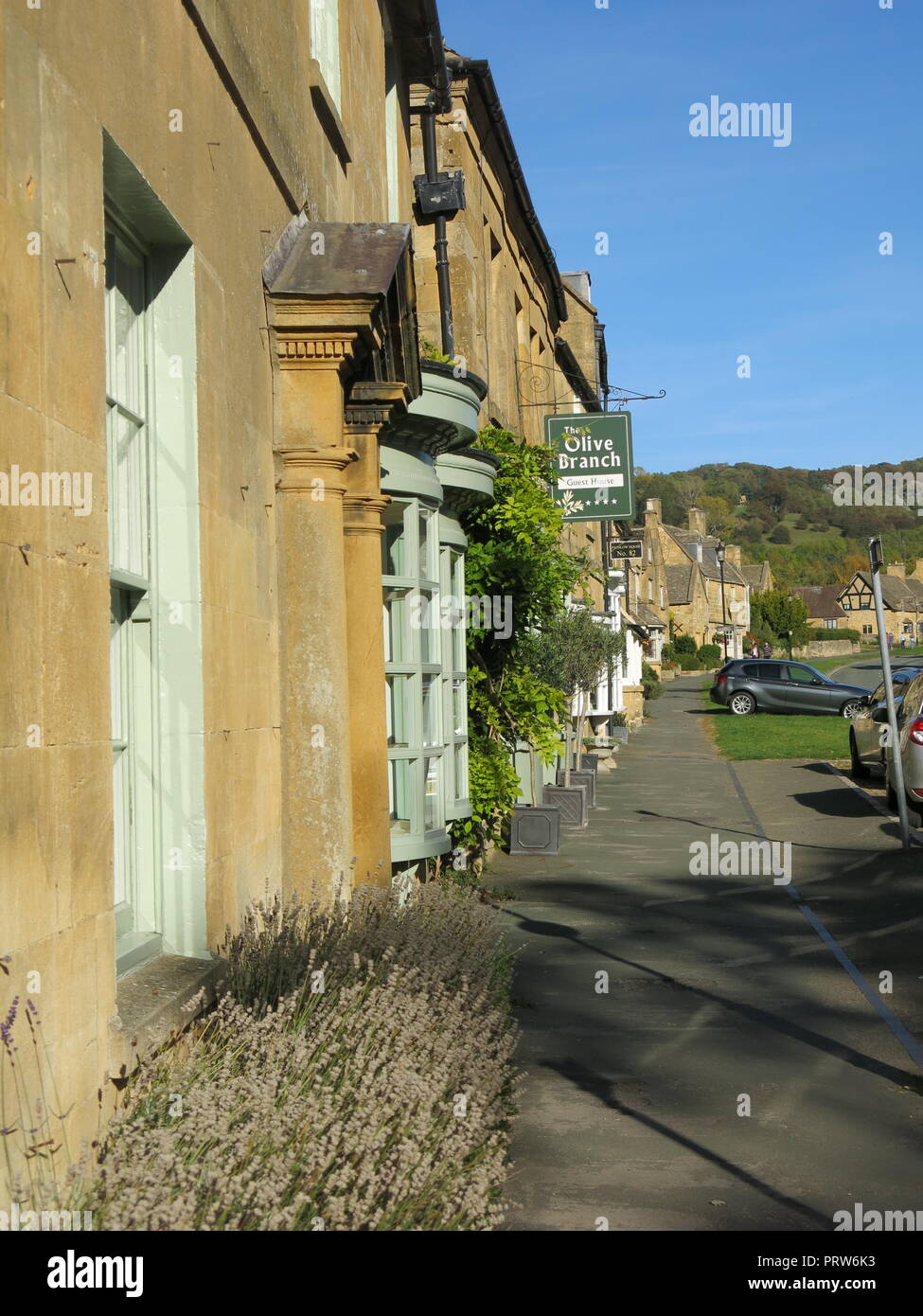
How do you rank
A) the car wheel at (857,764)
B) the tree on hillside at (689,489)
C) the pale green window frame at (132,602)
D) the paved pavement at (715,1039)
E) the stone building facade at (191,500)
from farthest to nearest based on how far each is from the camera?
the tree on hillside at (689,489) → the car wheel at (857,764) → the paved pavement at (715,1039) → the pale green window frame at (132,602) → the stone building facade at (191,500)

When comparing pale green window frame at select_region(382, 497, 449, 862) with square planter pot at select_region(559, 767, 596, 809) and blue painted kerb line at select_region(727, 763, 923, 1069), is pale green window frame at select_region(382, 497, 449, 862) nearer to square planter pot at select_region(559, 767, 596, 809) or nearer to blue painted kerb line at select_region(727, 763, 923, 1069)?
blue painted kerb line at select_region(727, 763, 923, 1069)

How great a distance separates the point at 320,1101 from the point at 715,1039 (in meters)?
3.69

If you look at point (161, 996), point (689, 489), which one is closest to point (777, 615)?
point (689, 489)

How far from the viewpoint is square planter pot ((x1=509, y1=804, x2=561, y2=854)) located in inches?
584

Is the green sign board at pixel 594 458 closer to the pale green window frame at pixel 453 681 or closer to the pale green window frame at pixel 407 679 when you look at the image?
the pale green window frame at pixel 453 681

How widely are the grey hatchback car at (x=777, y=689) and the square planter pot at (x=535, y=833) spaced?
2786 centimetres

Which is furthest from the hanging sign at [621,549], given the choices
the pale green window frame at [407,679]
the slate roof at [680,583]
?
the slate roof at [680,583]

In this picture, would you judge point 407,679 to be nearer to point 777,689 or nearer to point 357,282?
point 357,282

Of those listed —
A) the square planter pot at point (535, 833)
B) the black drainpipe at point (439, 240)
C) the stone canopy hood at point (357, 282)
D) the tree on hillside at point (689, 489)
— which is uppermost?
the tree on hillside at point (689, 489)

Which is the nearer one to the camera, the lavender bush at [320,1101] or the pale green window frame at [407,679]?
the lavender bush at [320,1101]

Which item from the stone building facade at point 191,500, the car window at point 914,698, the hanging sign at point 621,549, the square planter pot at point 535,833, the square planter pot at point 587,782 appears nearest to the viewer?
the stone building facade at point 191,500

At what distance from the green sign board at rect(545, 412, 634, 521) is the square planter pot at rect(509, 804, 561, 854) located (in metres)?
6.57

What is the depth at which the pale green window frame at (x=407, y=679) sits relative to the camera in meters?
8.99
